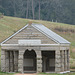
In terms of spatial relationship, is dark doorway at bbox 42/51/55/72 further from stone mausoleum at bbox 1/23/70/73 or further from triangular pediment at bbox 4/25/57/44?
triangular pediment at bbox 4/25/57/44

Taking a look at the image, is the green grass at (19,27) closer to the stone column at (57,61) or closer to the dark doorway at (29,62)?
the dark doorway at (29,62)

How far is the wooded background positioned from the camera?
126m

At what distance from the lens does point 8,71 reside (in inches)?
1663

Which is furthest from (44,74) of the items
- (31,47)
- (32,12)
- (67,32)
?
(32,12)

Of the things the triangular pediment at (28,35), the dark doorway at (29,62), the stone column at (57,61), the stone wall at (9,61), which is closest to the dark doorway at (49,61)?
the dark doorway at (29,62)

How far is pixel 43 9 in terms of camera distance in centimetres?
12825

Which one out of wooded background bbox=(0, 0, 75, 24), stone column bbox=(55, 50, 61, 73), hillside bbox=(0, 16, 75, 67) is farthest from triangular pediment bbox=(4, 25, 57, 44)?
wooded background bbox=(0, 0, 75, 24)

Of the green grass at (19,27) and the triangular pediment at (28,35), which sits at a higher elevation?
the green grass at (19,27)

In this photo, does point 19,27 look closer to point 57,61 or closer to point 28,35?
point 28,35

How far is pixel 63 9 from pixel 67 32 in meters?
37.6

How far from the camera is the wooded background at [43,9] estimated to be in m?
126

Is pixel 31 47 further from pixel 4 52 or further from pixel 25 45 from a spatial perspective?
pixel 4 52

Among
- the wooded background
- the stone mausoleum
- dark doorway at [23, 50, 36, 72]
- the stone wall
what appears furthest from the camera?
the wooded background

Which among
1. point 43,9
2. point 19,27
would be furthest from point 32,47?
point 43,9
